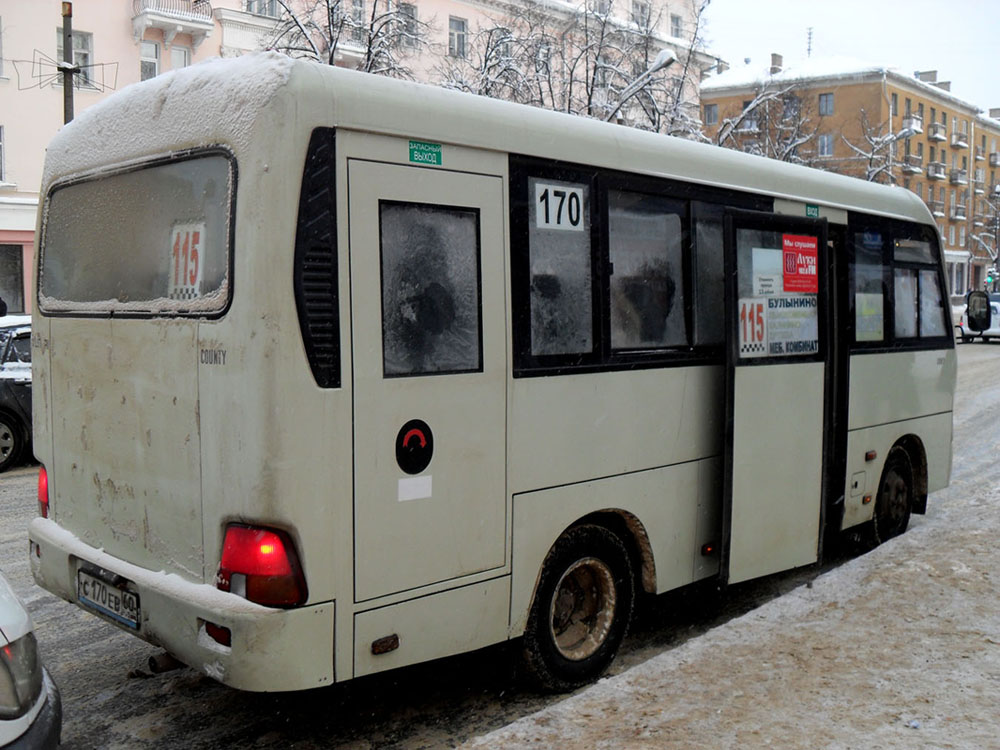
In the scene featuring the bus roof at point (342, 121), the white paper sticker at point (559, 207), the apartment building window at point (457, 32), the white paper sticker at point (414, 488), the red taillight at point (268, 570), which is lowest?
the red taillight at point (268, 570)

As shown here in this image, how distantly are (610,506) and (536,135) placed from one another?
5.99 feet

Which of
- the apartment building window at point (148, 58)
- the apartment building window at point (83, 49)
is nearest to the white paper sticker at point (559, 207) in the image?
the apartment building window at point (83, 49)

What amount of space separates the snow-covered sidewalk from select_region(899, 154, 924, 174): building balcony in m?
68.4

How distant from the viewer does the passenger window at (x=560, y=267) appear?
4.67 meters

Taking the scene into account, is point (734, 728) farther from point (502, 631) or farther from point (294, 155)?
point (294, 155)

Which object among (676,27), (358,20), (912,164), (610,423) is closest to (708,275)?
(610,423)

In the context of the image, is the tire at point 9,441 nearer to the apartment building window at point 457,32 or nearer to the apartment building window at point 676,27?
the apartment building window at point 457,32

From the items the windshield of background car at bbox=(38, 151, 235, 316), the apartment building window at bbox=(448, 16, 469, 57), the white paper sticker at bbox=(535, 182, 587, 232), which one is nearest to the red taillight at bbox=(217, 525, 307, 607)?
the windshield of background car at bbox=(38, 151, 235, 316)

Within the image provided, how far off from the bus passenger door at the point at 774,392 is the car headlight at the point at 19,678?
3589 millimetres

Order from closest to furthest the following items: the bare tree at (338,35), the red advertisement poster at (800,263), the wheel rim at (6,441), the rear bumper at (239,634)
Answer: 1. the rear bumper at (239,634)
2. the red advertisement poster at (800,263)
3. the wheel rim at (6,441)
4. the bare tree at (338,35)

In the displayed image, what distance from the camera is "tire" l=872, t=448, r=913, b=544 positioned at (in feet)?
25.6

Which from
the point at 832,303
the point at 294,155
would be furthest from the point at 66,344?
the point at 832,303

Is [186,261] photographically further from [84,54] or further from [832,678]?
[84,54]

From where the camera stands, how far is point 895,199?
7750mm
